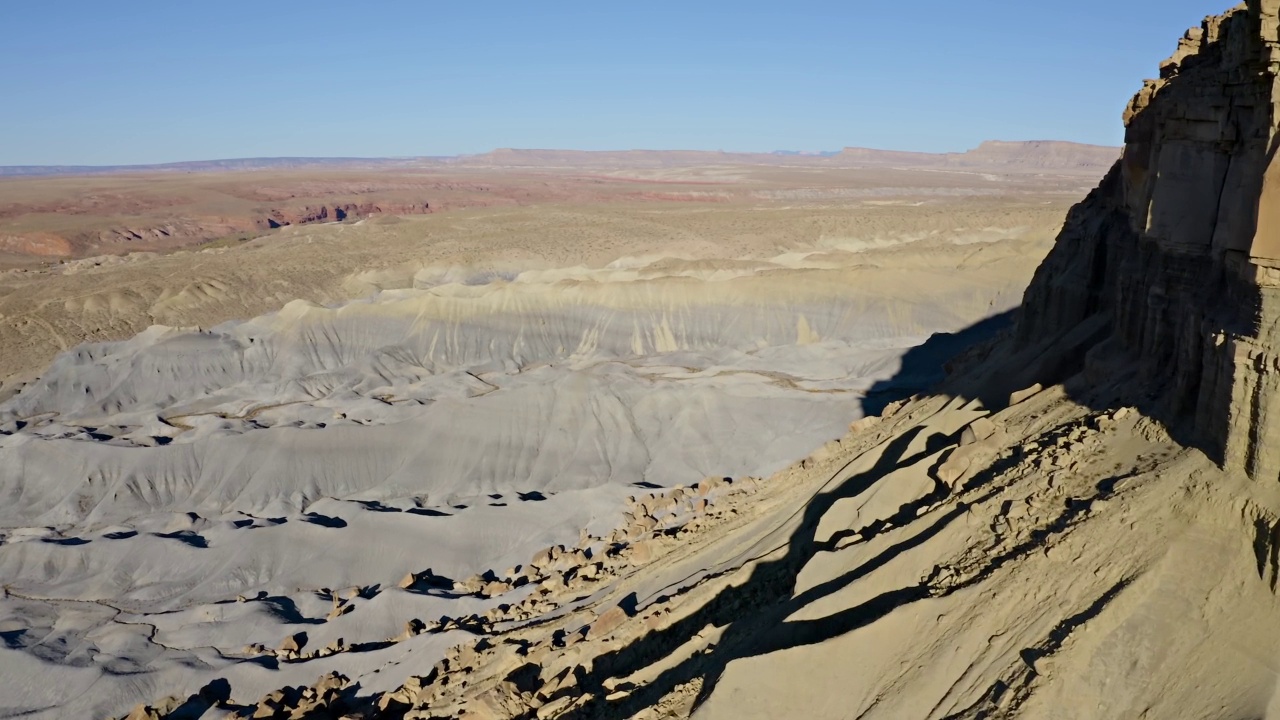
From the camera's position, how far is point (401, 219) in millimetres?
72312

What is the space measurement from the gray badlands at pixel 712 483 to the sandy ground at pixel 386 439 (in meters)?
0.11

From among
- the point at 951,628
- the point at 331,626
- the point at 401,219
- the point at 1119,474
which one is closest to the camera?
the point at 951,628

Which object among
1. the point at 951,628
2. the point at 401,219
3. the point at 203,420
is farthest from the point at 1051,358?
the point at 401,219

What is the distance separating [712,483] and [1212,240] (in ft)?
41.3

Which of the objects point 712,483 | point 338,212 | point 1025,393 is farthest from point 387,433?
point 338,212

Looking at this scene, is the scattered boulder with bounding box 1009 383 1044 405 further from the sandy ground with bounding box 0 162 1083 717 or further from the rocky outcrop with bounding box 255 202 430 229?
the rocky outcrop with bounding box 255 202 430 229

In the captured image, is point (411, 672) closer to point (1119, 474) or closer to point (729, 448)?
point (1119, 474)

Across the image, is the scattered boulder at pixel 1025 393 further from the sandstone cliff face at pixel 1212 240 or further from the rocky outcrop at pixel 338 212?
the rocky outcrop at pixel 338 212

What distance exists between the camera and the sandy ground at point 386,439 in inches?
589

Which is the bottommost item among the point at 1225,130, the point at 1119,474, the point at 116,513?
the point at 116,513

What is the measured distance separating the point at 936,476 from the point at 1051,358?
3.99 metres

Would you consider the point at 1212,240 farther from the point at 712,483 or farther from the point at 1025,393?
the point at 712,483

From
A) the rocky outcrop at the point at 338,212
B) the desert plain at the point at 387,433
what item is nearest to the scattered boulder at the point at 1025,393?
the desert plain at the point at 387,433

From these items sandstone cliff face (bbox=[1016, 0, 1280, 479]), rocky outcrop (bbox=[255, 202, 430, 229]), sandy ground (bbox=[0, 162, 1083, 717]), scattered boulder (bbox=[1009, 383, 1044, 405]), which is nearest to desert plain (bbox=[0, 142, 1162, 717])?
sandy ground (bbox=[0, 162, 1083, 717])
